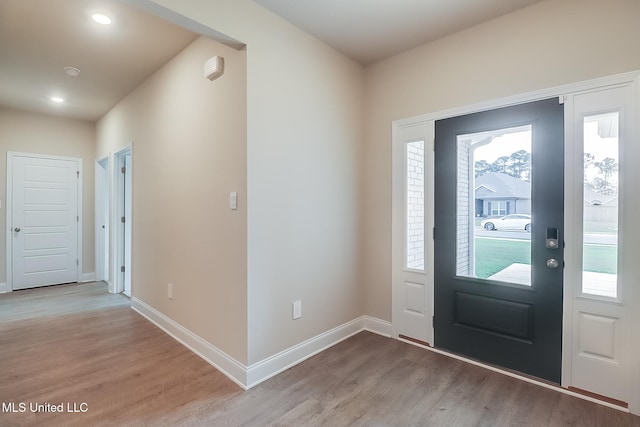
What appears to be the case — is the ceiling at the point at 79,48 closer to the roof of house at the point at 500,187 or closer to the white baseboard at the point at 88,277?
the roof of house at the point at 500,187

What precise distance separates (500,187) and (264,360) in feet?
7.43

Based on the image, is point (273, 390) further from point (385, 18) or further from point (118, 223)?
point (118, 223)

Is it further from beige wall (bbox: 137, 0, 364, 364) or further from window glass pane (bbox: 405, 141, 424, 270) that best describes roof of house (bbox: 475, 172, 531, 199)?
beige wall (bbox: 137, 0, 364, 364)

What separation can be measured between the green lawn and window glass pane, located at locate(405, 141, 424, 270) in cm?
51

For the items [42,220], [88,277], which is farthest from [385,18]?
[88,277]

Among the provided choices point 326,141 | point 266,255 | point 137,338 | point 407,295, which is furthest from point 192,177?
point 407,295

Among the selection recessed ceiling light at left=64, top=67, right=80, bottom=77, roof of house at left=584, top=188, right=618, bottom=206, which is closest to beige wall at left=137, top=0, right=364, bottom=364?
roof of house at left=584, top=188, right=618, bottom=206

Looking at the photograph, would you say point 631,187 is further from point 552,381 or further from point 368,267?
point 368,267

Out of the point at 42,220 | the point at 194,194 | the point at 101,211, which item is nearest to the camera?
the point at 194,194

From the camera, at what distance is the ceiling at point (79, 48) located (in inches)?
94.2

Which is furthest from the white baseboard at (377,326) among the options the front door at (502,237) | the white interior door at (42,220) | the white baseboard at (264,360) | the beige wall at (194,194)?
the white interior door at (42,220)

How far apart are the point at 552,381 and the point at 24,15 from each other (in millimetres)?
4823

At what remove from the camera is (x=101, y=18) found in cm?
246

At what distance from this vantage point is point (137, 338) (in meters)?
3.01
